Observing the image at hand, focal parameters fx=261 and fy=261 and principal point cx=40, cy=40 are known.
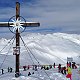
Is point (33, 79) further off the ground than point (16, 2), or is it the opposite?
point (16, 2)

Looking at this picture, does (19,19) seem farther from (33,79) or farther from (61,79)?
(61,79)

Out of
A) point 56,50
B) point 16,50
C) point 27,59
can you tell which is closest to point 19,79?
point 16,50

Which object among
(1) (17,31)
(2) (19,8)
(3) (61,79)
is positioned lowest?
(3) (61,79)

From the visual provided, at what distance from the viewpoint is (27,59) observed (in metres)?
77.1

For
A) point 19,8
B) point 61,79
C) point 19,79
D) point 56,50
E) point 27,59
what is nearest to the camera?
point 19,79

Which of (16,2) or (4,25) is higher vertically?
(16,2)

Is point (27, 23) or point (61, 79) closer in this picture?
point (27, 23)

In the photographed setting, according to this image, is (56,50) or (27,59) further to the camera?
(56,50)

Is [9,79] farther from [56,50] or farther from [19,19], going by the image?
[56,50]

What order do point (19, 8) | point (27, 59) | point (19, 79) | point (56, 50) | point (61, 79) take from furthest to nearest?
point (56, 50) < point (27, 59) < point (61, 79) < point (19, 8) < point (19, 79)

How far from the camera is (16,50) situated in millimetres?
21906

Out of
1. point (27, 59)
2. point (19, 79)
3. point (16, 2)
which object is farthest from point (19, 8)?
point (27, 59)

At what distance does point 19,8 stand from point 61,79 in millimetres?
8890

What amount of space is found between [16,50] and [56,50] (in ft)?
403
